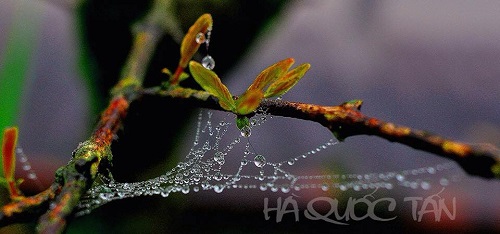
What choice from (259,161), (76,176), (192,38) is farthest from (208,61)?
(76,176)

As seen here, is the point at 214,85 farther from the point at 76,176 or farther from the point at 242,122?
the point at 76,176

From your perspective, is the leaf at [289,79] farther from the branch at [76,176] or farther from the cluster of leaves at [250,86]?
the branch at [76,176]

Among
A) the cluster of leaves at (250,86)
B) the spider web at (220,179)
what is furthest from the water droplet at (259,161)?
the cluster of leaves at (250,86)

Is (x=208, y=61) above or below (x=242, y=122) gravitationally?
above

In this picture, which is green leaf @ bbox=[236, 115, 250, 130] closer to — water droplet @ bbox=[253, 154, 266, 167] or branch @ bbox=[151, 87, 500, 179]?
branch @ bbox=[151, 87, 500, 179]

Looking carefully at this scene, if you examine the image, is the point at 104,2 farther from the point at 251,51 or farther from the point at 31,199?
the point at 31,199

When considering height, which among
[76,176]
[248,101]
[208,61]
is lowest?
[76,176]
